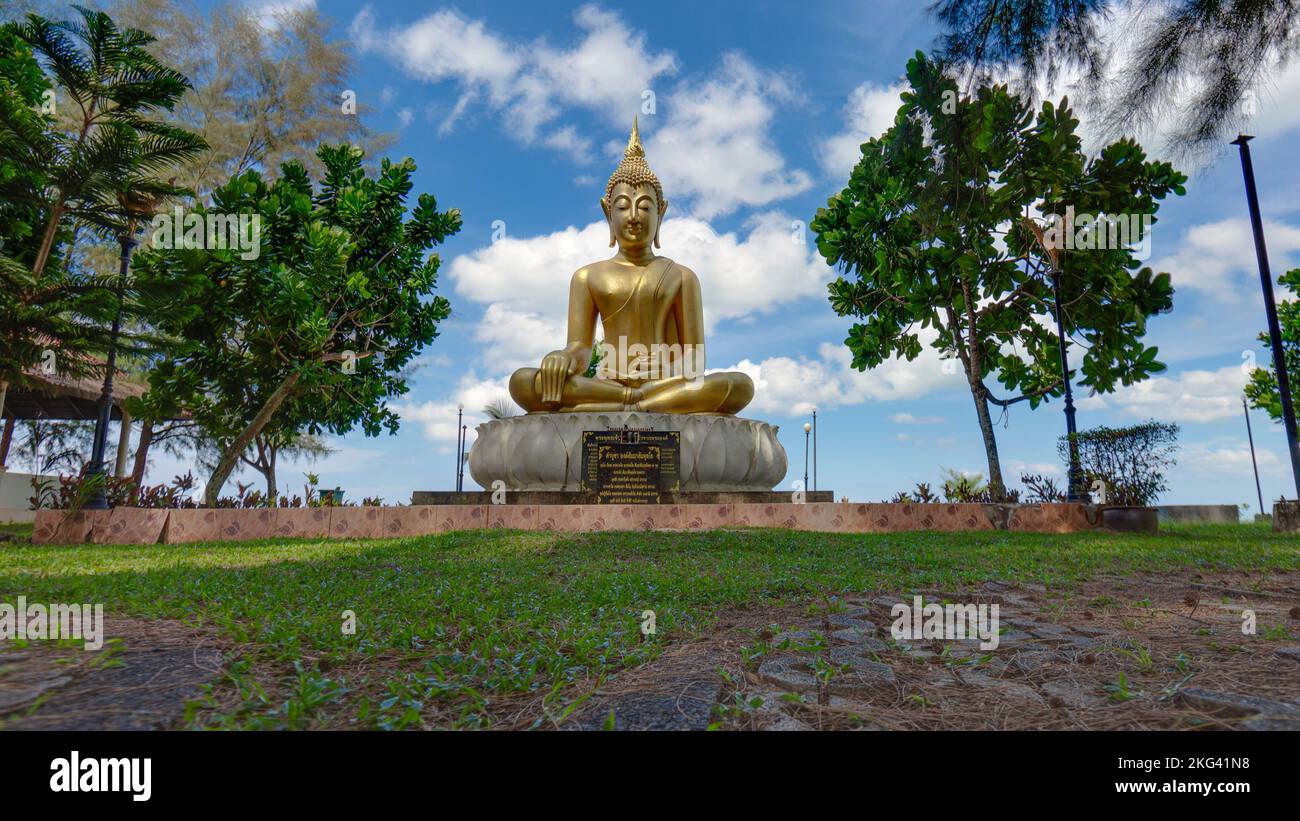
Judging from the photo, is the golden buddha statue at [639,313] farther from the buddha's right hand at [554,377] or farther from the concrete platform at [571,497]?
the concrete platform at [571,497]

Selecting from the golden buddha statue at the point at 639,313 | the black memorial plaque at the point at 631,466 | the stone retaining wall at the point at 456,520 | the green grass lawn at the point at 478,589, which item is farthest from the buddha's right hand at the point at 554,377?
the green grass lawn at the point at 478,589

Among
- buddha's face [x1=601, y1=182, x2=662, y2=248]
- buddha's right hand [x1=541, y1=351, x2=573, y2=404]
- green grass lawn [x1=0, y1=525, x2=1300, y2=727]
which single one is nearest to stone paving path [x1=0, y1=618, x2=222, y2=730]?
green grass lawn [x1=0, y1=525, x2=1300, y2=727]

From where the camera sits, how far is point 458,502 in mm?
10523

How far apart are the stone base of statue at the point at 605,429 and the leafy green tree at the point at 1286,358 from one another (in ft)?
45.1

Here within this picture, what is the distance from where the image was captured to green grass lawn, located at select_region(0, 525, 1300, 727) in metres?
2.20

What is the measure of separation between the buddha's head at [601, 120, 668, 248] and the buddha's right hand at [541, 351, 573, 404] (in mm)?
2892

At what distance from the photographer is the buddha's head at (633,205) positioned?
1226 centimetres

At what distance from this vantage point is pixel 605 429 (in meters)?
10.2

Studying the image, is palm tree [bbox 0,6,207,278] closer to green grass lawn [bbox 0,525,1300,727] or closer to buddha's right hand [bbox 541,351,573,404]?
green grass lawn [bbox 0,525,1300,727]

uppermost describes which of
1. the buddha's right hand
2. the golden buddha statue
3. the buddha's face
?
the buddha's face
